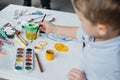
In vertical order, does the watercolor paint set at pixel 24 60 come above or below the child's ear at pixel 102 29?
below

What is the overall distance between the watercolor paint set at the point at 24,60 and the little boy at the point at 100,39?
0.51 ft

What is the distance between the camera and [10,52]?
93cm

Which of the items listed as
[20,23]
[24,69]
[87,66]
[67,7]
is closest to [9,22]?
[20,23]

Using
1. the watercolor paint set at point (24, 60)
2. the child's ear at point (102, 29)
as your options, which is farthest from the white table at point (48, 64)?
the child's ear at point (102, 29)

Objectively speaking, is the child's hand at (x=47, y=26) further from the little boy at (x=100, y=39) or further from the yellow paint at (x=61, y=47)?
the little boy at (x=100, y=39)

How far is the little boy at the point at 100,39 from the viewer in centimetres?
64

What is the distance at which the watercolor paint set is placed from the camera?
0.85m

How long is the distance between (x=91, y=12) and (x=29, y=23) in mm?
490

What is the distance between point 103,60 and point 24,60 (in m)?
0.30

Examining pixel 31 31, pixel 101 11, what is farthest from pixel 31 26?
pixel 101 11

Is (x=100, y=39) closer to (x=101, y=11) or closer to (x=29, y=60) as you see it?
(x=101, y=11)

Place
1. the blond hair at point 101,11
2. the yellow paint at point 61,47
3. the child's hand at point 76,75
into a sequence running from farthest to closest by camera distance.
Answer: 1. the yellow paint at point 61,47
2. the child's hand at point 76,75
3. the blond hair at point 101,11

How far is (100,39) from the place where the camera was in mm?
780

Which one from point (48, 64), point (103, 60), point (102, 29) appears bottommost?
point (48, 64)
